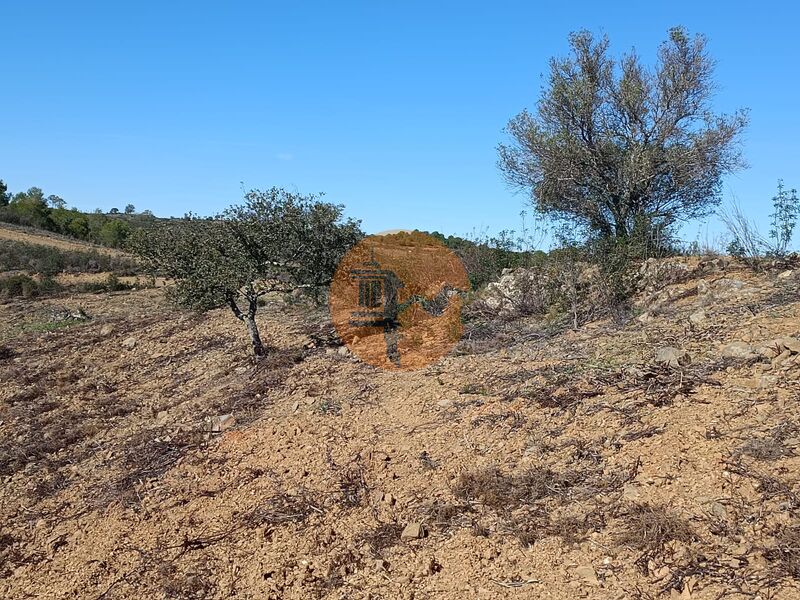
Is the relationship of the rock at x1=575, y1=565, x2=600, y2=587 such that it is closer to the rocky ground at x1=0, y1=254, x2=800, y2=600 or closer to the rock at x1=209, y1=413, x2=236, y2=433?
the rocky ground at x1=0, y1=254, x2=800, y2=600

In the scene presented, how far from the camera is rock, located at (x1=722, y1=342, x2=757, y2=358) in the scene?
5177 mm

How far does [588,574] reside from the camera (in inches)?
129

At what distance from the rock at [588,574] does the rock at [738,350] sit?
Result: 9.19ft

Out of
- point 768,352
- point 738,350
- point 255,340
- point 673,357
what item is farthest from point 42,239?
point 768,352

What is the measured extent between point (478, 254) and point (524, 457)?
28.8ft

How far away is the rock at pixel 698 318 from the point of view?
261 inches

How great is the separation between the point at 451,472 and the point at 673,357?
2343 millimetres

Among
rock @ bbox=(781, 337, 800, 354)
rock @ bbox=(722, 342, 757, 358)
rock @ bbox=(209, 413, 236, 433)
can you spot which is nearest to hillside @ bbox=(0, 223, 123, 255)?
rock @ bbox=(209, 413, 236, 433)

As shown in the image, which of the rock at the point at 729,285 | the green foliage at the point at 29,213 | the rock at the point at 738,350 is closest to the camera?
the rock at the point at 738,350

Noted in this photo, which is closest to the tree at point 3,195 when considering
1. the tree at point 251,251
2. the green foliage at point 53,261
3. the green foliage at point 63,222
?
the green foliage at point 63,222

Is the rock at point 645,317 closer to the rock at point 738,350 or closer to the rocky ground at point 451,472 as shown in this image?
the rocky ground at point 451,472

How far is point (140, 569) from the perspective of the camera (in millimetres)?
4438

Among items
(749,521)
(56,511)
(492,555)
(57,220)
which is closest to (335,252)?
(56,511)

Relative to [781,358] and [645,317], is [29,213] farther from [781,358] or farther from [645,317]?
[781,358]
